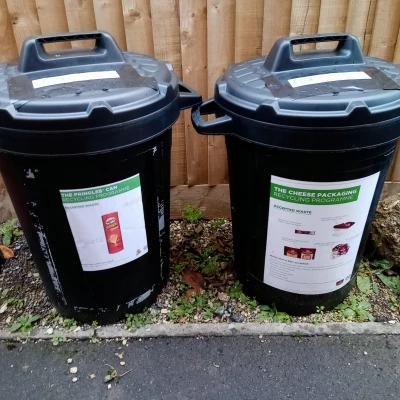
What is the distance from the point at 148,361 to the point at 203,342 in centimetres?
26

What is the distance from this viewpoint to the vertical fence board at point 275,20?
6.64ft

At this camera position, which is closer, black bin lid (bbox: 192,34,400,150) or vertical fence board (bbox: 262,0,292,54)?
black bin lid (bbox: 192,34,400,150)

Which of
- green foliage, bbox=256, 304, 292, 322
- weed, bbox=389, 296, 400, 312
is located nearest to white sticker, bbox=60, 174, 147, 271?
green foliage, bbox=256, 304, 292, 322

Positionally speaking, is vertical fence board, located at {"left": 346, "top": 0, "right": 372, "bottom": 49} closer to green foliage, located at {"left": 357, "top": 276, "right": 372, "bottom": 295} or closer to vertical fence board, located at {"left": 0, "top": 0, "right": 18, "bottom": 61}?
green foliage, located at {"left": 357, "top": 276, "right": 372, "bottom": 295}

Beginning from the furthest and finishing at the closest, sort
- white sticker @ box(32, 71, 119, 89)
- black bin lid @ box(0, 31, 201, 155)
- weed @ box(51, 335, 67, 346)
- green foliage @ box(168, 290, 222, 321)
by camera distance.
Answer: green foliage @ box(168, 290, 222, 321) → weed @ box(51, 335, 67, 346) → white sticker @ box(32, 71, 119, 89) → black bin lid @ box(0, 31, 201, 155)

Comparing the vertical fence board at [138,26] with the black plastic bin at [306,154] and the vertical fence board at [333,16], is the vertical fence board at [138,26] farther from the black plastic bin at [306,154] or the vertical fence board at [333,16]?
the vertical fence board at [333,16]

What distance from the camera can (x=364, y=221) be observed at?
5.56 ft

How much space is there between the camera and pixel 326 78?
1.49m

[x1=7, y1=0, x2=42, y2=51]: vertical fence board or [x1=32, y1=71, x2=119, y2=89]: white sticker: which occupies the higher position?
[x1=7, y1=0, x2=42, y2=51]: vertical fence board

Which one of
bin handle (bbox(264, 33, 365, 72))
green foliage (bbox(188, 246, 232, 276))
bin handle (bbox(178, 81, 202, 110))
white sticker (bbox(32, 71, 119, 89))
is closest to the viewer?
white sticker (bbox(32, 71, 119, 89))

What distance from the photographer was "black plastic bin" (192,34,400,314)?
137 cm

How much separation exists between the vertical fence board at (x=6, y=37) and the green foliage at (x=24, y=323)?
134 cm

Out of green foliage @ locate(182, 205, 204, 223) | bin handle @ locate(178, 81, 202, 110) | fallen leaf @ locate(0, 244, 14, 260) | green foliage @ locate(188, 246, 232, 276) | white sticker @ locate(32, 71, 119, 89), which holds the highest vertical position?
white sticker @ locate(32, 71, 119, 89)

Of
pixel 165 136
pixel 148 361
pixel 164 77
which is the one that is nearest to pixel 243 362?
pixel 148 361
